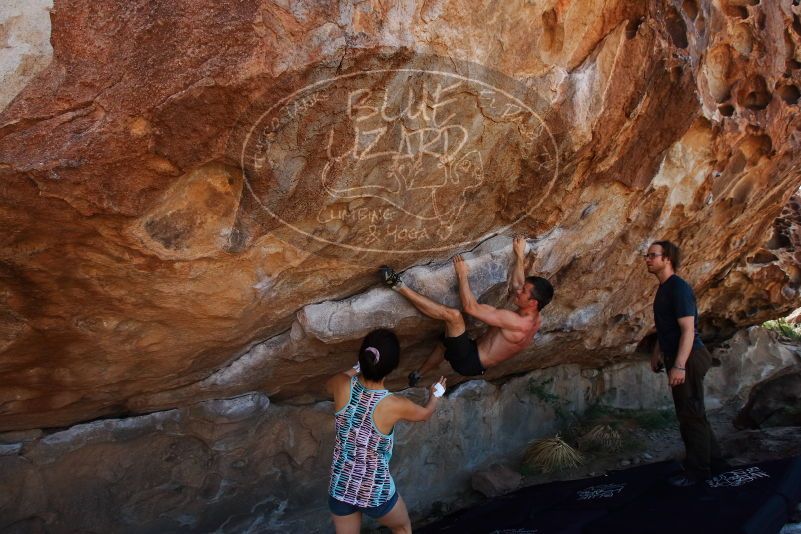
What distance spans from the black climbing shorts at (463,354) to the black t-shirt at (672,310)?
1.00 metres

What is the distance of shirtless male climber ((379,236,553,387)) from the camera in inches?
129

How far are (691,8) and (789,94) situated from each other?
121cm

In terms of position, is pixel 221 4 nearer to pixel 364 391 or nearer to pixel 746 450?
pixel 364 391

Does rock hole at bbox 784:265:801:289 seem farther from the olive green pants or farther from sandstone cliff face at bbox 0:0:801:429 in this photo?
the olive green pants

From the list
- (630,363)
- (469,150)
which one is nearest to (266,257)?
(469,150)

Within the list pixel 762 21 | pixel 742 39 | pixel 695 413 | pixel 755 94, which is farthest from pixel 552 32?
pixel 695 413

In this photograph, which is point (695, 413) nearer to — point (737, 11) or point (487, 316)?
point (487, 316)

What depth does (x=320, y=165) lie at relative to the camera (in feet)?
8.25

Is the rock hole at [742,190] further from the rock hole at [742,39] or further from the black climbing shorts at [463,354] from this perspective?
the black climbing shorts at [463,354]

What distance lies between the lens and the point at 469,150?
2.88 m

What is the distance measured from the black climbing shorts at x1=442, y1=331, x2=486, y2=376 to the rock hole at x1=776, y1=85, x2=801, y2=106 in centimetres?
246

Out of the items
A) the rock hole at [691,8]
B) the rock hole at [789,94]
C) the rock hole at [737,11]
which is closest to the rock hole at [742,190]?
the rock hole at [789,94]

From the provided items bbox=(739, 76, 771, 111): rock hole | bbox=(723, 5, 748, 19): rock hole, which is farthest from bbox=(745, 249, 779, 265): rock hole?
bbox=(723, 5, 748, 19): rock hole

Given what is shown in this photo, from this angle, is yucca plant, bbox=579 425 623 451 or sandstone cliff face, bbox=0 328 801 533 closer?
sandstone cliff face, bbox=0 328 801 533
